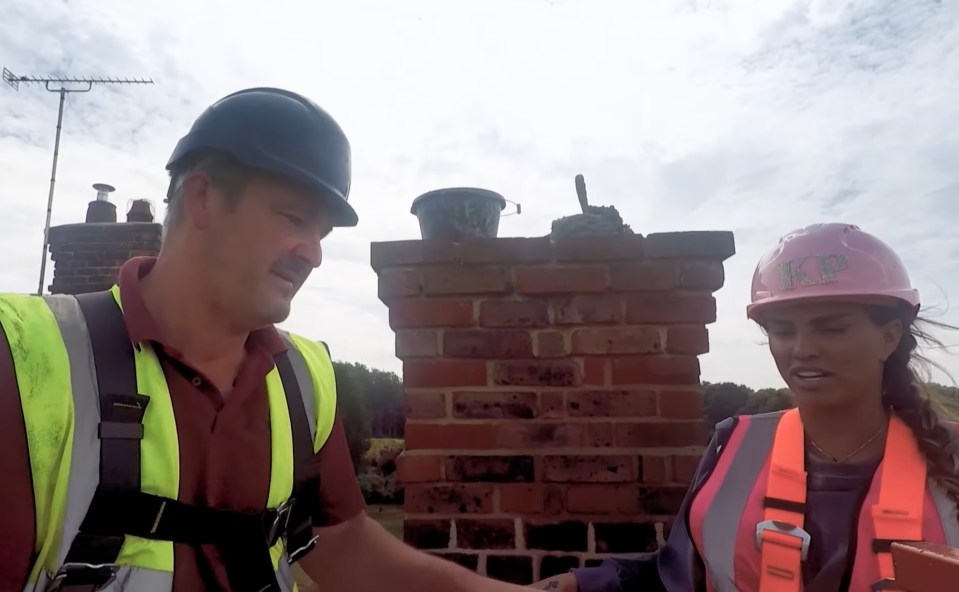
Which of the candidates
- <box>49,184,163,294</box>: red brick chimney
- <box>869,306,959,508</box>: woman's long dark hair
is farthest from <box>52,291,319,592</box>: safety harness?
<box>49,184,163,294</box>: red brick chimney

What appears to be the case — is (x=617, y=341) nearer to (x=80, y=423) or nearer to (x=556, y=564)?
(x=556, y=564)

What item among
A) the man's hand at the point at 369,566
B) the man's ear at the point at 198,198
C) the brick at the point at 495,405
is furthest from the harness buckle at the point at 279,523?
the brick at the point at 495,405

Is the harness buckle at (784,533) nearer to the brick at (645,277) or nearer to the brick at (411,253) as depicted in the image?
the brick at (645,277)

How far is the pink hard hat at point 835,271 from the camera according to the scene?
1481 millimetres

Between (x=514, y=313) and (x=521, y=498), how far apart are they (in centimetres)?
59

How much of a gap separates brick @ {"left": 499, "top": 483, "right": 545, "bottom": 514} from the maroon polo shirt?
0.87m

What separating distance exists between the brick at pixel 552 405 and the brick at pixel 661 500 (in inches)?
13.7

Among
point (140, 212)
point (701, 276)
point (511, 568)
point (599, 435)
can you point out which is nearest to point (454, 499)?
point (511, 568)

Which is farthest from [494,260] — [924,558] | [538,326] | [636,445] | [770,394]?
[770,394]

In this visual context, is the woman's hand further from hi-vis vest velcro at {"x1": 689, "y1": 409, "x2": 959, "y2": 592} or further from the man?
hi-vis vest velcro at {"x1": 689, "y1": 409, "x2": 959, "y2": 592}

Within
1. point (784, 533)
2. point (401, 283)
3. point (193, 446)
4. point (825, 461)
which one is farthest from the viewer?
point (401, 283)

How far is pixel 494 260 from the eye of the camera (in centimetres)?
190

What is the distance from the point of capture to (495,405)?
1.87 metres

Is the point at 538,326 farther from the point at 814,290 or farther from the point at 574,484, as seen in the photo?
the point at 814,290
